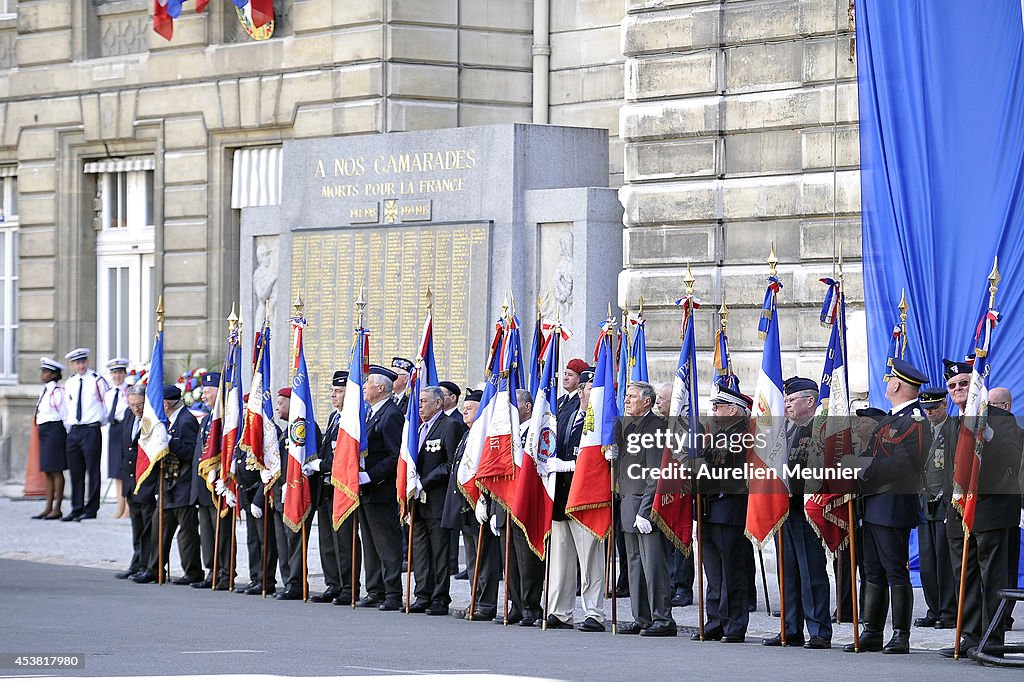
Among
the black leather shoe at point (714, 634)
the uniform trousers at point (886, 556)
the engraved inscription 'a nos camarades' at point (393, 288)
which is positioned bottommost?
the black leather shoe at point (714, 634)

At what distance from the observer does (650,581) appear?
12.4m

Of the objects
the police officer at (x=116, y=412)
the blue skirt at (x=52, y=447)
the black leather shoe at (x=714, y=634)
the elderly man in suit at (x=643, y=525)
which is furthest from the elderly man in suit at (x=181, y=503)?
the blue skirt at (x=52, y=447)

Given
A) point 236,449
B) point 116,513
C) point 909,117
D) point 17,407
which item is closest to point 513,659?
point 236,449

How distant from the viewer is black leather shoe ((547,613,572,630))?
12914 mm

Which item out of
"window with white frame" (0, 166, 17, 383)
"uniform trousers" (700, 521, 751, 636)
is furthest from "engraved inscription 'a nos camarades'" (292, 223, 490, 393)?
"window with white frame" (0, 166, 17, 383)

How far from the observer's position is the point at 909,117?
1514cm

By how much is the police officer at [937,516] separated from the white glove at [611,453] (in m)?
1.94

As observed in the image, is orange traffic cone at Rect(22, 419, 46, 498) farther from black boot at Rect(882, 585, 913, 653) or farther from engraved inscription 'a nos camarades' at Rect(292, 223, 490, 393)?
black boot at Rect(882, 585, 913, 653)

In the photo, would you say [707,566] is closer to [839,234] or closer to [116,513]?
[839,234]

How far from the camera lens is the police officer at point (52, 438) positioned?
20984mm

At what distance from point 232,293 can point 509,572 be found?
11162 mm

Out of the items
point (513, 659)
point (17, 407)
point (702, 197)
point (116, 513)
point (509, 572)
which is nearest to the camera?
point (513, 659)

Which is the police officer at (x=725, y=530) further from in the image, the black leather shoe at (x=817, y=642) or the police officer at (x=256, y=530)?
the police officer at (x=256, y=530)

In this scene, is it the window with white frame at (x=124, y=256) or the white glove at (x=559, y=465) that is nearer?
the white glove at (x=559, y=465)
